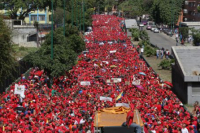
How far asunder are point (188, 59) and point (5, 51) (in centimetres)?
1153

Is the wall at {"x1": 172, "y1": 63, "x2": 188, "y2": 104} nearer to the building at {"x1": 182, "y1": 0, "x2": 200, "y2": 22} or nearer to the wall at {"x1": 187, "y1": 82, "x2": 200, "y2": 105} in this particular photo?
the wall at {"x1": 187, "y1": 82, "x2": 200, "y2": 105}

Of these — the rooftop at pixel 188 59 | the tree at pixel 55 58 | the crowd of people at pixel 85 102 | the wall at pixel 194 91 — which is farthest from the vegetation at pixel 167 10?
the wall at pixel 194 91

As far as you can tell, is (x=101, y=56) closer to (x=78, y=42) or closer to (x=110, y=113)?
(x=78, y=42)

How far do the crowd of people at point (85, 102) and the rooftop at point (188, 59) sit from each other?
5.62 feet

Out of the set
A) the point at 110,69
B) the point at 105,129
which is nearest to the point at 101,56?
the point at 110,69

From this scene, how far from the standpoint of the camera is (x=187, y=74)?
85.6ft

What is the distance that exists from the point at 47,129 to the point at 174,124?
489cm

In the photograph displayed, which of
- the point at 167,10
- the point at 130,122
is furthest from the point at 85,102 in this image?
the point at 167,10

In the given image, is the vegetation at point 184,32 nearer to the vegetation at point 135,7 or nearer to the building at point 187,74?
the building at point 187,74

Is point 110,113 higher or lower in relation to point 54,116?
higher

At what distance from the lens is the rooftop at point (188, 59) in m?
27.1

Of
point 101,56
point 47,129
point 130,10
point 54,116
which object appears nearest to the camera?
point 47,129

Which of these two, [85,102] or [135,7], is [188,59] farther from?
[135,7]

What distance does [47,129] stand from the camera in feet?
55.7
